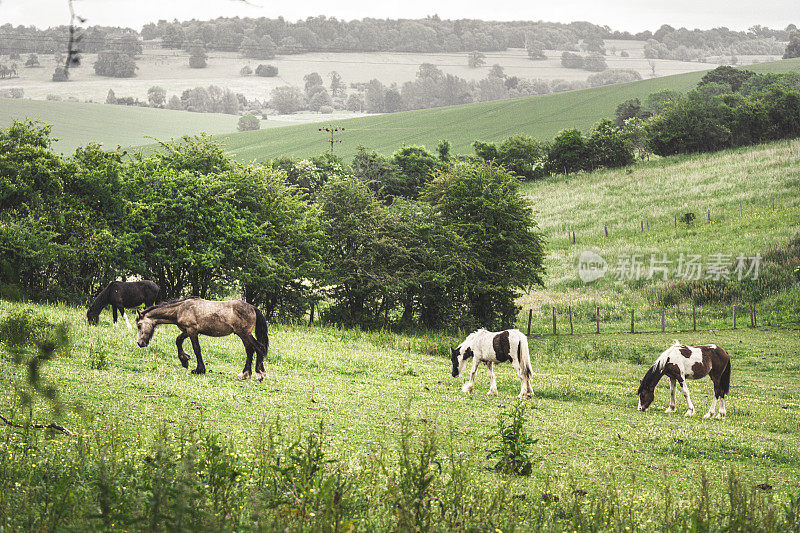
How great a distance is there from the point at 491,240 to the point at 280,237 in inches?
545

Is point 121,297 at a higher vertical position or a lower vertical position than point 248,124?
lower

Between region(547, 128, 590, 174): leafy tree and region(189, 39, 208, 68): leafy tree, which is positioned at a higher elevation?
region(189, 39, 208, 68): leafy tree

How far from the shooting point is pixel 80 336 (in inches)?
722

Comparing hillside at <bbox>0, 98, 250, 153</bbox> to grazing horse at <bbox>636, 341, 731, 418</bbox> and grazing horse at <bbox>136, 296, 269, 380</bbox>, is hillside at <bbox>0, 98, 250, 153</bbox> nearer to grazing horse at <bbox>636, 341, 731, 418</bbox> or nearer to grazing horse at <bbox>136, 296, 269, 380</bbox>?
grazing horse at <bbox>136, 296, 269, 380</bbox>

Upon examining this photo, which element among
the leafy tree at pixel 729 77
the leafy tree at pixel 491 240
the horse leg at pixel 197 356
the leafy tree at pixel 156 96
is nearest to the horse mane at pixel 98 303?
the horse leg at pixel 197 356

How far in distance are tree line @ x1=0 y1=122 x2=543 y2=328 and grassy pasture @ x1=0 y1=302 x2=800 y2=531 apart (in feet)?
39.7

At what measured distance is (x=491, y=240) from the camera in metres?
43.2

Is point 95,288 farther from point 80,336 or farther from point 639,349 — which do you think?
point 639,349

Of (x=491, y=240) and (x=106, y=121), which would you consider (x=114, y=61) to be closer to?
(x=491, y=240)

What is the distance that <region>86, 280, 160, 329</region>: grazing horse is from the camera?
22891 mm

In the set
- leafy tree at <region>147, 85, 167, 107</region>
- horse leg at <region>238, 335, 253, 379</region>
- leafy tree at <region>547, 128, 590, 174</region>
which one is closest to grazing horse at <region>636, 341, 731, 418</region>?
horse leg at <region>238, 335, 253, 379</region>

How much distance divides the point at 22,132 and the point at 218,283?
13.1m
